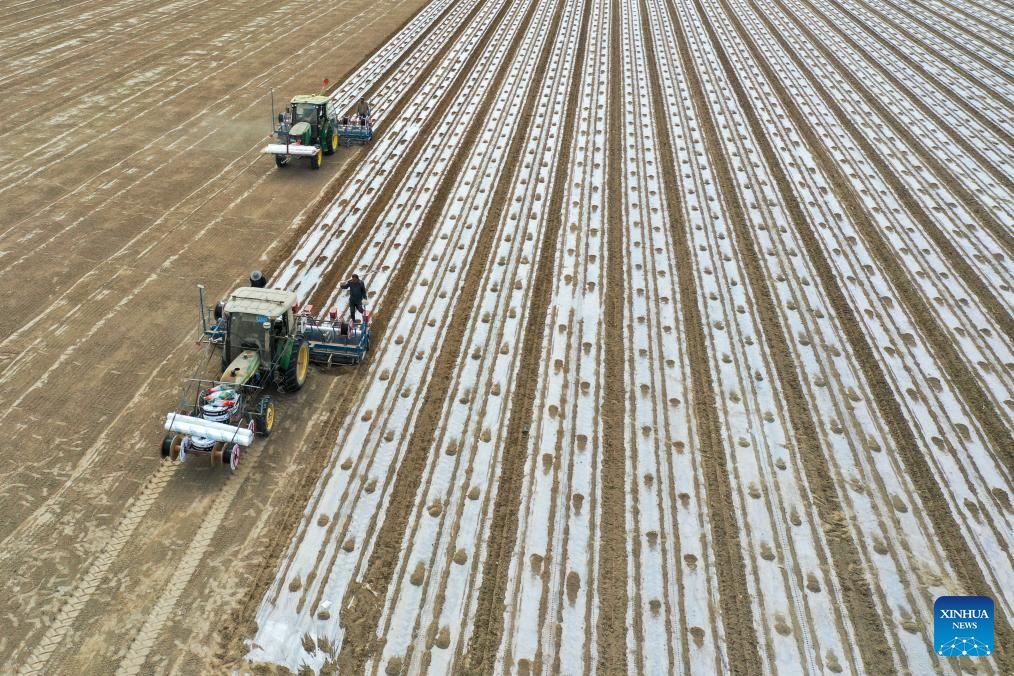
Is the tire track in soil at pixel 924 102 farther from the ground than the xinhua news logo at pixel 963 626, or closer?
farther from the ground

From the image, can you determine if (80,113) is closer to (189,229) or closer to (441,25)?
(189,229)

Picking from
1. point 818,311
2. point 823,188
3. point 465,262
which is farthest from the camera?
point 823,188

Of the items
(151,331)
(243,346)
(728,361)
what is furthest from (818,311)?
(151,331)

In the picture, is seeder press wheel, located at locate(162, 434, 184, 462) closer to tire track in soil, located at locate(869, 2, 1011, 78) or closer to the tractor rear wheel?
the tractor rear wheel

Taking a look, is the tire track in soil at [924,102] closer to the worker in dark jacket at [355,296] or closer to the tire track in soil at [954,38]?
the tire track in soil at [954,38]

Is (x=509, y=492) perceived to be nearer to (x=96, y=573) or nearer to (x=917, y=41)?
(x=96, y=573)

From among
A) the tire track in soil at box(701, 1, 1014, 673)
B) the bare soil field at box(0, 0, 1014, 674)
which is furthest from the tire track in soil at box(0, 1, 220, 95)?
the tire track in soil at box(701, 1, 1014, 673)

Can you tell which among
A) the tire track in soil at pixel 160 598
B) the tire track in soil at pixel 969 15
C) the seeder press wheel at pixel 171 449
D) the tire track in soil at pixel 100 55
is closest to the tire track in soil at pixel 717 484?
the tire track in soil at pixel 160 598

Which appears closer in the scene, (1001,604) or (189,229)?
(1001,604)
